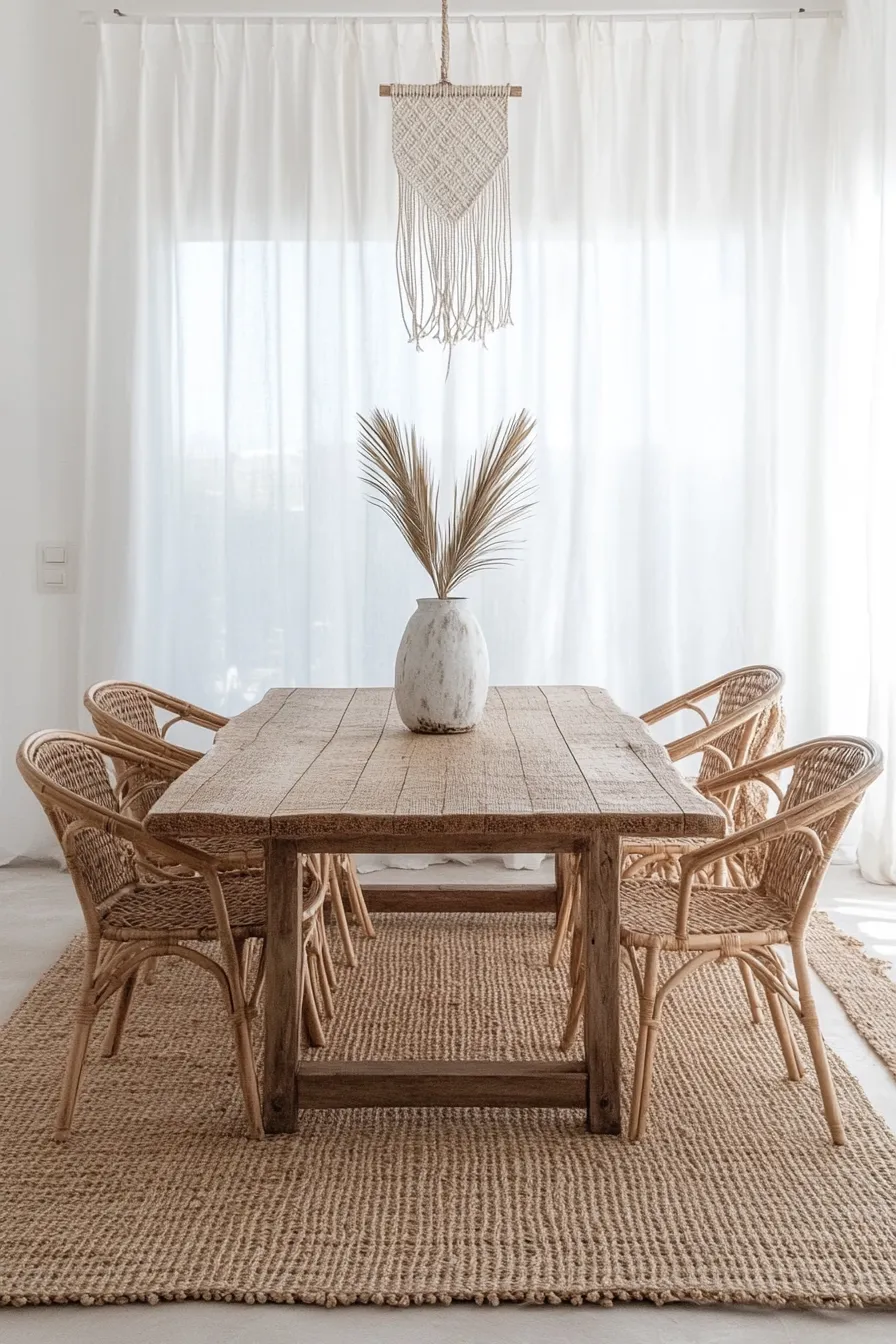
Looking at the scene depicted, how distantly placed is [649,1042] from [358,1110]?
1.91 feet

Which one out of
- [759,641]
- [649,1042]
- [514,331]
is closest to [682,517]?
[759,641]

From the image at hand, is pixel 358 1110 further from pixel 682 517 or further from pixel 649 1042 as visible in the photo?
pixel 682 517

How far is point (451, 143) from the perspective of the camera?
3285 mm

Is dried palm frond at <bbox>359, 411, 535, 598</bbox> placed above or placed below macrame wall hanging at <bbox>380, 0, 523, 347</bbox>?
below

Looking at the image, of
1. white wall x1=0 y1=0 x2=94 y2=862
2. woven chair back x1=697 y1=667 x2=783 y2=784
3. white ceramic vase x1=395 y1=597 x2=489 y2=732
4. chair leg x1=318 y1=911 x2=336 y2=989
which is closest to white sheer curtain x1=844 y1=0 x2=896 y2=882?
woven chair back x1=697 y1=667 x2=783 y2=784

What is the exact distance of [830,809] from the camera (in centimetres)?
232

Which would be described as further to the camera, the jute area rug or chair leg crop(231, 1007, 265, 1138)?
chair leg crop(231, 1007, 265, 1138)

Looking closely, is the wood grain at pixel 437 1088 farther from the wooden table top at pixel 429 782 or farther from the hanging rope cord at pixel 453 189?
the hanging rope cord at pixel 453 189

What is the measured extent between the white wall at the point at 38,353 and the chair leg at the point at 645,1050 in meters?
2.66

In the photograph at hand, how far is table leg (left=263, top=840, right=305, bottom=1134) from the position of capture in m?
2.35

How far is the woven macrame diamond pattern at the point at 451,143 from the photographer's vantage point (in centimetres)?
326

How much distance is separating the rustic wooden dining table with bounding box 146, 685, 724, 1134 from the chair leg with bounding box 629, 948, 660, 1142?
4 centimetres

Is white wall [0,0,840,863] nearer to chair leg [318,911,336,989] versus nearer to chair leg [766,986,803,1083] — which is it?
chair leg [318,911,336,989]

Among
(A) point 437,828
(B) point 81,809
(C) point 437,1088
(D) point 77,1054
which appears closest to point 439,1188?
(C) point 437,1088
